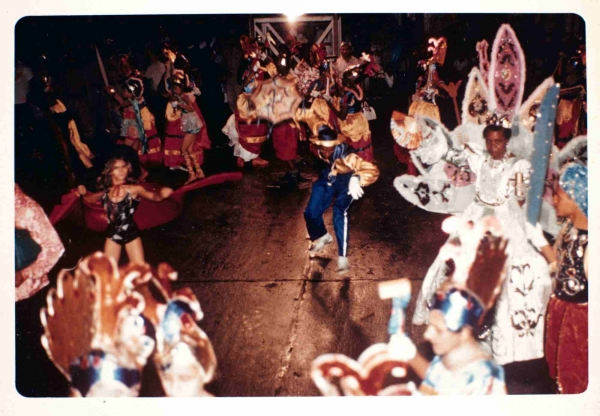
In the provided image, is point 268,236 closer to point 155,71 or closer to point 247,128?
point 247,128

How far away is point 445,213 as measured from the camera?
260 centimetres

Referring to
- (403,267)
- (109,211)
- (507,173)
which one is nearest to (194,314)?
(109,211)

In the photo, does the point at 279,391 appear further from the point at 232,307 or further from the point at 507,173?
the point at 507,173

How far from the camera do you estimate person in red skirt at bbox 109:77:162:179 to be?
263 centimetres

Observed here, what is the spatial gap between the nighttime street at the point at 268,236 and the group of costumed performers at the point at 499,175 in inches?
2.2

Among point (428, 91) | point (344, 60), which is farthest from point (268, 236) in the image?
point (428, 91)

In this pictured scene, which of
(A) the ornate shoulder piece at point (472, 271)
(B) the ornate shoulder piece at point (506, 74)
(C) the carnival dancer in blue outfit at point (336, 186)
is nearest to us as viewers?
(B) the ornate shoulder piece at point (506, 74)

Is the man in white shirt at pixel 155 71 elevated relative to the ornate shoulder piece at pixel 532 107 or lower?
elevated

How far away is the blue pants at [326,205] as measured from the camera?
8.86ft

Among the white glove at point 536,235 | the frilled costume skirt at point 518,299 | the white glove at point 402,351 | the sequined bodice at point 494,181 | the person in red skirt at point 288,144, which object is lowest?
the white glove at point 402,351

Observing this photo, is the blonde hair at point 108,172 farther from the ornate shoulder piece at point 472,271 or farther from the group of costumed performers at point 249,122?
the ornate shoulder piece at point 472,271

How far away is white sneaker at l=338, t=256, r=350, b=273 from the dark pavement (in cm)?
3

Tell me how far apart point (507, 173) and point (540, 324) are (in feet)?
2.31

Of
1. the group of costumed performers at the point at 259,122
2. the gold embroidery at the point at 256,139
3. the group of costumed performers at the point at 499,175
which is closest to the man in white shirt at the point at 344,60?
the group of costumed performers at the point at 259,122
